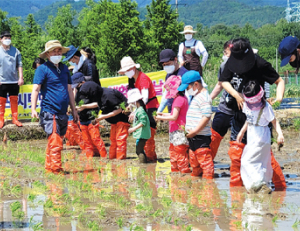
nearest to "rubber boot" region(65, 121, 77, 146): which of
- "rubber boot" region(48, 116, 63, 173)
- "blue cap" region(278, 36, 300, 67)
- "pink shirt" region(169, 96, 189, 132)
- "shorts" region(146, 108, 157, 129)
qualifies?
"shorts" region(146, 108, 157, 129)

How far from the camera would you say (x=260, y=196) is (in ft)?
21.2

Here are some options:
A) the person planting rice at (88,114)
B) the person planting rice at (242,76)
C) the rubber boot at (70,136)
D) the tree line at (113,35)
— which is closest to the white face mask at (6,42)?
the rubber boot at (70,136)

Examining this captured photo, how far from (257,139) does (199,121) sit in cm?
115

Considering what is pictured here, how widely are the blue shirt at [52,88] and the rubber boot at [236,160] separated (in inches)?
108

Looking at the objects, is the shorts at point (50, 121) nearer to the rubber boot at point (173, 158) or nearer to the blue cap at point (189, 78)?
the rubber boot at point (173, 158)

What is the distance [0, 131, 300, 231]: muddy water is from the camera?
5.34m

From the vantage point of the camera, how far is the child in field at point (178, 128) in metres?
8.00

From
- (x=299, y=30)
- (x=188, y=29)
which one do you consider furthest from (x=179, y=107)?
(x=299, y=30)

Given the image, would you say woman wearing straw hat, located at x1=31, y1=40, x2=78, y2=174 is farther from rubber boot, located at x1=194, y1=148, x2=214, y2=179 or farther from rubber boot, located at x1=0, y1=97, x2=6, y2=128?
rubber boot, located at x1=0, y1=97, x2=6, y2=128

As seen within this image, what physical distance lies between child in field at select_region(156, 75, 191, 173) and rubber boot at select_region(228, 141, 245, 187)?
3.64 feet

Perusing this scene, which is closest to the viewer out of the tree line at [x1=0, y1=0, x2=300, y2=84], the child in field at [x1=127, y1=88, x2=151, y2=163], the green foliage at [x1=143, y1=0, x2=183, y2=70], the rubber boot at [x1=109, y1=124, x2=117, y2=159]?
the child in field at [x1=127, y1=88, x2=151, y2=163]

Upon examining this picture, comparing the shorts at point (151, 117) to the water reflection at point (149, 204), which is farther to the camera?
the shorts at point (151, 117)

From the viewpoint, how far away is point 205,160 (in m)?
7.55

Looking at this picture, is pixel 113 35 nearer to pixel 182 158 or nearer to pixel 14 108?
pixel 14 108
